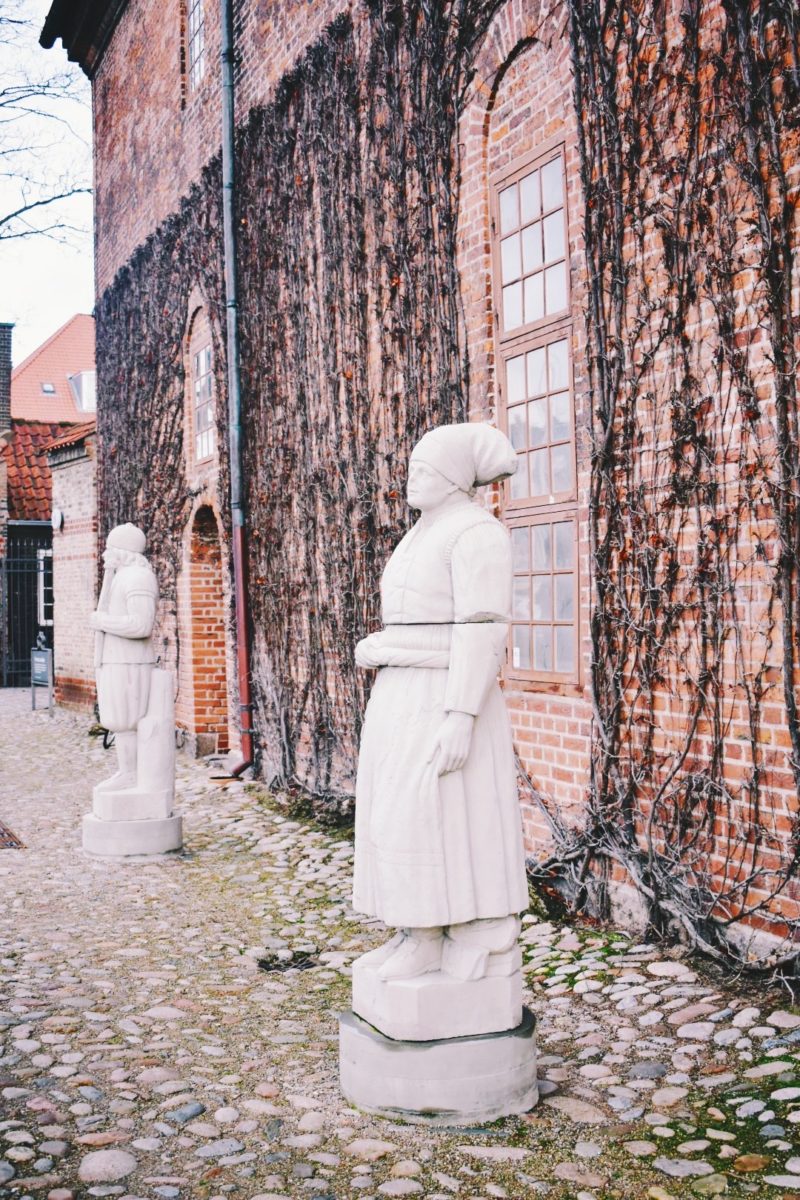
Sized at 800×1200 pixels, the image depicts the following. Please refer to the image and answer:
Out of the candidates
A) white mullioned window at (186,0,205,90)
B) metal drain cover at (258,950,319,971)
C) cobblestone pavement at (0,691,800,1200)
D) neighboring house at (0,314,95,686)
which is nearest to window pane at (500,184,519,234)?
cobblestone pavement at (0,691,800,1200)

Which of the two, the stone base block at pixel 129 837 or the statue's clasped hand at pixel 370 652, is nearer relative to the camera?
the statue's clasped hand at pixel 370 652

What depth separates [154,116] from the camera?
14.3 m

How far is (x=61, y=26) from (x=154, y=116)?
464cm

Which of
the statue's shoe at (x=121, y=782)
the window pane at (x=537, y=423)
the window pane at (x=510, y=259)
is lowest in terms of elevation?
the statue's shoe at (x=121, y=782)

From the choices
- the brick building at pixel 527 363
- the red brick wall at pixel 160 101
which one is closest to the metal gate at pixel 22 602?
the red brick wall at pixel 160 101

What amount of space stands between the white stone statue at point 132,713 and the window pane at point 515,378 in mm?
2893

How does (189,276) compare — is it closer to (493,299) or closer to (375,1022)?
(493,299)

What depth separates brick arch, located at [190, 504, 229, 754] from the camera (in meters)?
13.0

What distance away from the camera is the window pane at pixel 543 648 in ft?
21.6

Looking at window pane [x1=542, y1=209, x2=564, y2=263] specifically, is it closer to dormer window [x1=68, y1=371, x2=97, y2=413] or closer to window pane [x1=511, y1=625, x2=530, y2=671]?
window pane [x1=511, y1=625, x2=530, y2=671]

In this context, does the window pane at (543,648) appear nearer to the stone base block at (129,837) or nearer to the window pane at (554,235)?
the window pane at (554,235)

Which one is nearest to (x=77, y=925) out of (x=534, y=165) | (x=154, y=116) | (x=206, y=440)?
(x=534, y=165)

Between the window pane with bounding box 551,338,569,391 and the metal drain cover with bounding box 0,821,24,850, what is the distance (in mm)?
5139

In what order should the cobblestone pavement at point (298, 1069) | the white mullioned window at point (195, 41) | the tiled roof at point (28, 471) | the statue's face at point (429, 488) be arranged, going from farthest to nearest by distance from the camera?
the tiled roof at point (28, 471)
the white mullioned window at point (195, 41)
the statue's face at point (429, 488)
the cobblestone pavement at point (298, 1069)
